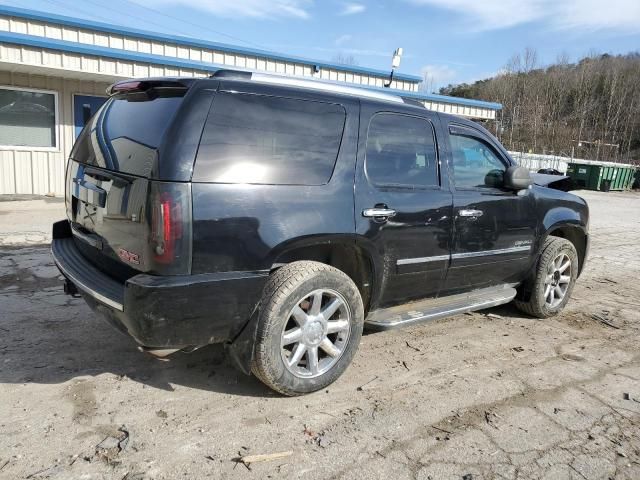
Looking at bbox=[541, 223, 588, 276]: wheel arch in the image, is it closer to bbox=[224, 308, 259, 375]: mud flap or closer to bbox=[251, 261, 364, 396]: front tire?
bbox=[251, 261, 364, 396]: front tire

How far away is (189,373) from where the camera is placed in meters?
3.63

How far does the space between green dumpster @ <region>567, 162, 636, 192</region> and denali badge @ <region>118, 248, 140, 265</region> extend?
89.0ft

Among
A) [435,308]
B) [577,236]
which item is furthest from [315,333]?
[577,236]

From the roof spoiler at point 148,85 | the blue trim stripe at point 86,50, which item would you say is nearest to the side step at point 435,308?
the roof spoiler at point 148,85

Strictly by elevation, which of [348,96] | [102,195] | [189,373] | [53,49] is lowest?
[189,373]

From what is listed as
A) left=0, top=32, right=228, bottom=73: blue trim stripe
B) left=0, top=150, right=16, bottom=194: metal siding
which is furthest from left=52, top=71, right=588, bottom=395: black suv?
left=0, top=150, right=16, bottom=194: metal siding

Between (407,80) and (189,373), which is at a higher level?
(407,80)

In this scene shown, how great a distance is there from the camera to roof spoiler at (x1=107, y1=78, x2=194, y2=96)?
9.96 feet

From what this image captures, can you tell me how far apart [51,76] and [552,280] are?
10.8 m

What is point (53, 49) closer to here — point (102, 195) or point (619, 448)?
point (102, 195)

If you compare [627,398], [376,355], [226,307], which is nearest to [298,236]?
[226,307]

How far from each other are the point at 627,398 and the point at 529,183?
1.91m

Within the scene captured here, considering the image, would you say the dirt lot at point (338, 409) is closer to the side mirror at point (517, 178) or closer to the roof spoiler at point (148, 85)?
the side mirror at point (517, 178)

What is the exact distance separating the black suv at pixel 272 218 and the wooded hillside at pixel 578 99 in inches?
1913
